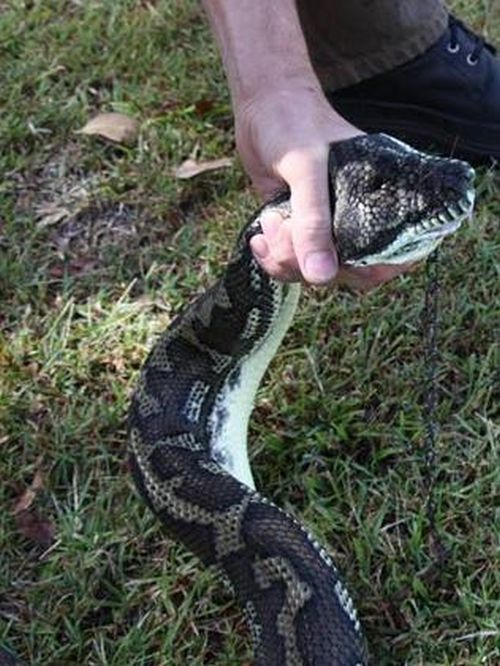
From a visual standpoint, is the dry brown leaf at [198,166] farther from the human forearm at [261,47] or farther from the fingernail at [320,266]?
the fingernail at [320,266]

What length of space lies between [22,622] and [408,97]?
2.18m

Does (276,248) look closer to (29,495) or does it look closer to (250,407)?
(250,407)

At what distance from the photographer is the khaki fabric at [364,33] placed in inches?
168

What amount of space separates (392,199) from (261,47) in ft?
2.21

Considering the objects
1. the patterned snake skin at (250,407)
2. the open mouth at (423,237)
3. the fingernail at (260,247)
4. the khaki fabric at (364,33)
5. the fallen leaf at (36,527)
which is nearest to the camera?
the open mouth at (423,237)

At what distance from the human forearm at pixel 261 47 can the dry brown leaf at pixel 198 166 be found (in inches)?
43.9

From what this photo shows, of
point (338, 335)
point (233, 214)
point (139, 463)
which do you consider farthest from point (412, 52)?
point (139, 463)

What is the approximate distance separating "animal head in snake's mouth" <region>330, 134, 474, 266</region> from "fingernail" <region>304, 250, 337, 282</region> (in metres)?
0.04

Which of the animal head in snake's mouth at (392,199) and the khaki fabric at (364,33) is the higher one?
the animal head in snake's mouth at (392,199)

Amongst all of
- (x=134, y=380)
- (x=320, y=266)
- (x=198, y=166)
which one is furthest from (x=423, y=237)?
(x=198, y=166)

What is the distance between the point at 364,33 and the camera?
430cm

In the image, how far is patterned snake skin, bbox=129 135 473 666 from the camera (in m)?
2.82

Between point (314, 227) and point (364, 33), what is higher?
point (314, 227)

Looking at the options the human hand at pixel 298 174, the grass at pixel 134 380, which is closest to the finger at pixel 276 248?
the human hand at pixel 298 174
